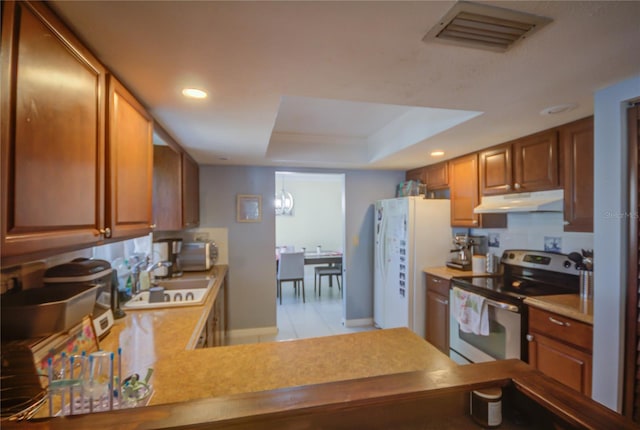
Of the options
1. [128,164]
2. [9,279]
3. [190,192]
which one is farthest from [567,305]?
[190,192]

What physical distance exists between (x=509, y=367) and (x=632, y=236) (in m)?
1.06

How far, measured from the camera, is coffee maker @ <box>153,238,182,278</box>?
273 centimetres

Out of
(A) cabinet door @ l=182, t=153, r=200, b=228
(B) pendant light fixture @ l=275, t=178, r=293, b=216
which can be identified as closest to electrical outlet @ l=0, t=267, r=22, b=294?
(A) cabinet door @ l=182, t=153, r=200, b=228

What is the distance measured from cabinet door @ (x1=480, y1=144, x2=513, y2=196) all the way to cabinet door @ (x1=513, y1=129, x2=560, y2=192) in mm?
68

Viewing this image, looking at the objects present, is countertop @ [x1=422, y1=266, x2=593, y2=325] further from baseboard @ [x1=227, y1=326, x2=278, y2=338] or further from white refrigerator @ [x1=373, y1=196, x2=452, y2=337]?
baseboard @ [x1=227, y1=326, x2=278, y2=338]

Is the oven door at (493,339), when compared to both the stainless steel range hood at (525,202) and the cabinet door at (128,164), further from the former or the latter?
the cabinet door at (128,164)

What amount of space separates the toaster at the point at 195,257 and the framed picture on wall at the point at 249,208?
24.6 inches

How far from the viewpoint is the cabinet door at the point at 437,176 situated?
3.23m

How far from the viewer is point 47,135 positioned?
31.5 inches

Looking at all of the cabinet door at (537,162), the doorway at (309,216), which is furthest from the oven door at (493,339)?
Answer: the doorway at (309,216)

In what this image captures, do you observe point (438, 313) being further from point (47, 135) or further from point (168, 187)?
point (47, 135)

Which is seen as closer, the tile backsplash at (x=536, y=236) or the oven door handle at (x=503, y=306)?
the oven door handle at (x=503, y=306)

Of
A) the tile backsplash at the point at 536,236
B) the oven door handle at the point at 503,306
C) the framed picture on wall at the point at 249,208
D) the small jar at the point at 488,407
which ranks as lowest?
the oven door handle at the point at 503,306

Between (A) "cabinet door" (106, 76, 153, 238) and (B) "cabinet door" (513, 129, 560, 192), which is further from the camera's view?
(B) "cabinet door" (513, 129, 560, 192)
